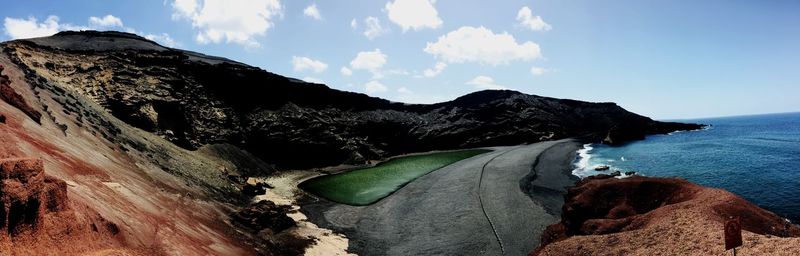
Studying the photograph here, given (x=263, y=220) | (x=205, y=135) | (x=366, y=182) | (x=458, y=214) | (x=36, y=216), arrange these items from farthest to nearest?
1. (x=205, y=135)
2. (x=366, y=182)
3. (x=458, y=214)
4. (x=263, y=220)
5. (x=36, y=216)

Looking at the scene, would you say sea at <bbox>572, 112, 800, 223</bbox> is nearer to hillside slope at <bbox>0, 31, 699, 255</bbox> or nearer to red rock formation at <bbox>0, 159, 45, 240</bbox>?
hillside slope at <bbox>0, 31, 699, 255</bbox>

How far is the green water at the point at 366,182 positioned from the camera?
4525 centimetres

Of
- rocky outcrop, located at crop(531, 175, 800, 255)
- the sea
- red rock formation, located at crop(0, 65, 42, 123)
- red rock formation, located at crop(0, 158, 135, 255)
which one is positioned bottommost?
the sea

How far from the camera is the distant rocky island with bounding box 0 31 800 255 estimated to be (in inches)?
642

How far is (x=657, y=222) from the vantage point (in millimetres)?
15469

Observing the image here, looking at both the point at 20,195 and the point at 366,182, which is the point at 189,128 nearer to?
the point at 366,182

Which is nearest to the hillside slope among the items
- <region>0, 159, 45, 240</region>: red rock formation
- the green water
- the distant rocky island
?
the distant rocky island

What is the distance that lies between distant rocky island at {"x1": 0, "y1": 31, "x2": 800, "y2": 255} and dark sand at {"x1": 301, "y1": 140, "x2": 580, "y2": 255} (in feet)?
17.4

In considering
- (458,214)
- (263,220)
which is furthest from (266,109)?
(458,214)

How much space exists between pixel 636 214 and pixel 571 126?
99972 millimetres

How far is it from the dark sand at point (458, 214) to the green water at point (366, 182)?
2.13 metres

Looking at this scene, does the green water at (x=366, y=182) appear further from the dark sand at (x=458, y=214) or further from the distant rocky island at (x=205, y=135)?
the distant rocky island at (x=205, y=135)

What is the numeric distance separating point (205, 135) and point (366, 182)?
24245 millimetres

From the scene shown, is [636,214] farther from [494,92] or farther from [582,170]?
[494,92]
